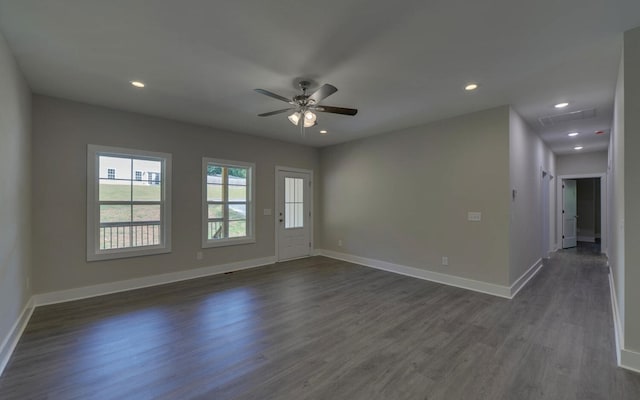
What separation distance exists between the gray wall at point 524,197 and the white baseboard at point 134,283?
4.53 metres

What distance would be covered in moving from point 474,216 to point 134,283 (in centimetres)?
533

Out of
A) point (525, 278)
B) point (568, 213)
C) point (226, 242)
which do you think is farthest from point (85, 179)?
point (568, 213)

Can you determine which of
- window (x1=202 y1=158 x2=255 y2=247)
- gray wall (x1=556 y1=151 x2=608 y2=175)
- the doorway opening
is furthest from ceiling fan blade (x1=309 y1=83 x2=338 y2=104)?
gray wall (x1=556 y1=151 x2=608 y2=175)

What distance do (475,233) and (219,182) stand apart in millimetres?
4522

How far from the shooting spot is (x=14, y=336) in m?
2.53

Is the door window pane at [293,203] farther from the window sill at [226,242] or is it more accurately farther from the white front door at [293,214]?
the window sill at [226,242]

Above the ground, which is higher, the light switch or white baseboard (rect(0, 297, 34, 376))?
the light switch

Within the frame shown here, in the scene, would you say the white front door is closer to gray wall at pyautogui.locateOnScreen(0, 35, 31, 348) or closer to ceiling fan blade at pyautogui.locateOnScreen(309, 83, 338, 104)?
ceiling fan blade at pyautogui.locateOnScreen(309, 83, 338, 104)

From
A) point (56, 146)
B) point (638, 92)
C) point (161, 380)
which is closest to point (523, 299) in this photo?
point (638, 92)

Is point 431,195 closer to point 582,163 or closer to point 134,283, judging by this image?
point 134,283

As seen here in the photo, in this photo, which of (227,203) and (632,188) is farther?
(227,203)

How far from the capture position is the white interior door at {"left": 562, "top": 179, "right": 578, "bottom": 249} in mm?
7535

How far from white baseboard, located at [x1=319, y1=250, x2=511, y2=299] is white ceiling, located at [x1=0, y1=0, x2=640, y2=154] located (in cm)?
260

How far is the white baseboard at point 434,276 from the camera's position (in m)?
3.88
